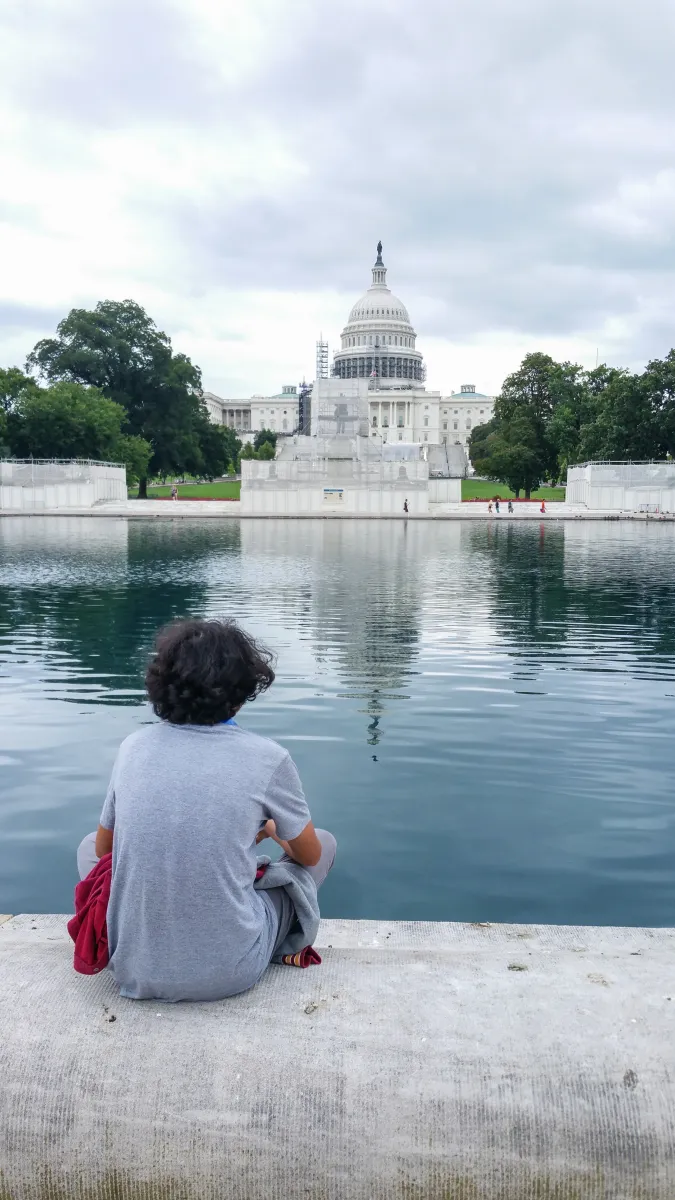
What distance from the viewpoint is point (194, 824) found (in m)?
2.99

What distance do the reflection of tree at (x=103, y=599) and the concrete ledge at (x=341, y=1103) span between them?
7.82 meters

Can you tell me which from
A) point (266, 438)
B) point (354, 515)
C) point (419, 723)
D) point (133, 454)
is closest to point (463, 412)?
point (266, 438)

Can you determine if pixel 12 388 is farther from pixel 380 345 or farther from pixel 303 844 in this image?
pixel 380 345

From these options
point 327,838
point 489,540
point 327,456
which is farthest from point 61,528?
point 327,838

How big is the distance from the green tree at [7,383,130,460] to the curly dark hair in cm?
6246

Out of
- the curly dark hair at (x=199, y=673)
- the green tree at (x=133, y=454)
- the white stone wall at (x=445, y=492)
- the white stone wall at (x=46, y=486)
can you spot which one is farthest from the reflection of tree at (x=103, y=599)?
the green tree at (x=133, y=454)

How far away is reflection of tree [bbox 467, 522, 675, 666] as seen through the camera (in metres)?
14.9

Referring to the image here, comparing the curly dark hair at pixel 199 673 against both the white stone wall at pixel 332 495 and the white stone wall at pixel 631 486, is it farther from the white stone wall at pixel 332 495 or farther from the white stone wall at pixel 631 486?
the white stone wall at pixel 631 486

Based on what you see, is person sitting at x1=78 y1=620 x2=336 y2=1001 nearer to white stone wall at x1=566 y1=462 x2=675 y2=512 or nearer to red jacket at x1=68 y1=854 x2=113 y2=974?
red jacket at x1=68 y1=854 x2=113 y2=974

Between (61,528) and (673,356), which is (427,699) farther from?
(673,356)

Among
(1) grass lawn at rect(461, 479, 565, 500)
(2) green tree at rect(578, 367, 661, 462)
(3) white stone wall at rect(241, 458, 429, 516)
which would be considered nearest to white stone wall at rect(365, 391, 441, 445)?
(1) grass lawn at rect(461, 479, 565, 500)

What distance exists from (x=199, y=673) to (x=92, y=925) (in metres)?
0.83

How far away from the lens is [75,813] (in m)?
7.14

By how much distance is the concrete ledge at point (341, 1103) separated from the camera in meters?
2.62
